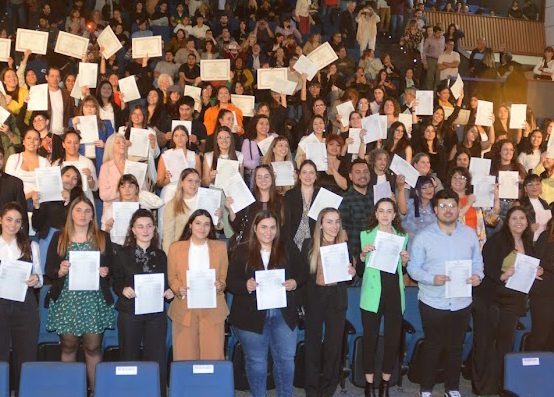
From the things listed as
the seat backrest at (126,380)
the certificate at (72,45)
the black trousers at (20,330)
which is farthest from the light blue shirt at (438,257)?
the certificate at (72,45)

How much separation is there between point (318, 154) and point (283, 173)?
2.73ft

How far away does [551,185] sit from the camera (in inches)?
373

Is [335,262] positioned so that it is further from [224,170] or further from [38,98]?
[38,98]

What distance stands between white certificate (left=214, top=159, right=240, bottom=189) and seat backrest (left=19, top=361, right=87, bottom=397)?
3.09 metres

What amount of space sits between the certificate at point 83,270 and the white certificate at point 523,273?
347 cm

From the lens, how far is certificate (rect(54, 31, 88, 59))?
10070mm

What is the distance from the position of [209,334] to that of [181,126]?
117 inches

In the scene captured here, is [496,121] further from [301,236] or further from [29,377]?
[29,377]

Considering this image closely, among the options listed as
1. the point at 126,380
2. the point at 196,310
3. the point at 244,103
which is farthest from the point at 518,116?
the point at 126,380

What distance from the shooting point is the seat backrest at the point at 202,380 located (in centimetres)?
465

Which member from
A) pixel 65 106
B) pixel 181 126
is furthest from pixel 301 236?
pixel 65 106

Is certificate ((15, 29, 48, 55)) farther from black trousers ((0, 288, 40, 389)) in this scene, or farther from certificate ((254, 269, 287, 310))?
certificate ((254, 269, 287, 310))

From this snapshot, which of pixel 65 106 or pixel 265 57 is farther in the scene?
pixel 265 57

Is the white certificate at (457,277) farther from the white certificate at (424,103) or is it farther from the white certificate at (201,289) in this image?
the white certificate at (424,103)
